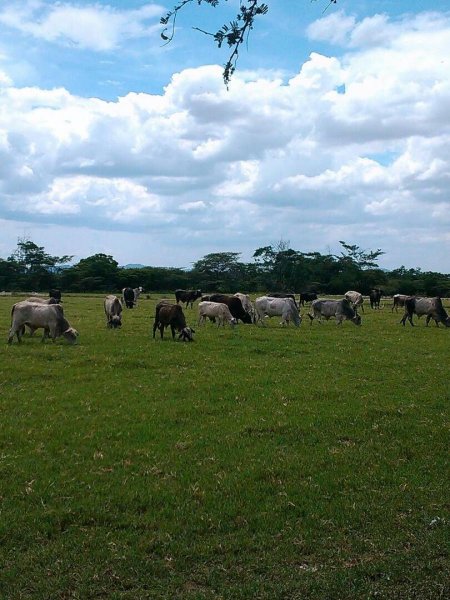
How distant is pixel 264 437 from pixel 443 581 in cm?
430

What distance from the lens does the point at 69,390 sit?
12367 millimetres

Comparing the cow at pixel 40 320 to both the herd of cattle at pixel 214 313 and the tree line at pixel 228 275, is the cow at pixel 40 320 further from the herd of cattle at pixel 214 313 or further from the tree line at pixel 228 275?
the tree line at pixel 228 275

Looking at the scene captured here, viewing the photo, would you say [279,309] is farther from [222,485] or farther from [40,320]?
[222,485]

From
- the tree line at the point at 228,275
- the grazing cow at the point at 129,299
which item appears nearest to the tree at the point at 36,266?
the tree line at the point at 228,275

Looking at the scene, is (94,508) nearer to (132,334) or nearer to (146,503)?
(146,503)

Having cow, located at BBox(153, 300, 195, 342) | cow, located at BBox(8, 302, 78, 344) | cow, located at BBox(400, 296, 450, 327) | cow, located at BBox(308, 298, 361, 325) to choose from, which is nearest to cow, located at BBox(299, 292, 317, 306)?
cow, located at BBox(308, 298, 361, 325)

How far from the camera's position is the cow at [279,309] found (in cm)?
3023

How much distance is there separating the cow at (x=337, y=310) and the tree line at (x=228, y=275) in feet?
178

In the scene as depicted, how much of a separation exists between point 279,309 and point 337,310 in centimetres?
376

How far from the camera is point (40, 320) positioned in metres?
20.3

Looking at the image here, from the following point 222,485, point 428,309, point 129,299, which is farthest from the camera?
point 129,299

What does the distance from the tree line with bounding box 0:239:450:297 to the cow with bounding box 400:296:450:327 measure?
171ft

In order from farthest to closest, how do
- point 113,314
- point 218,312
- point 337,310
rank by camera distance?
point 337,310 < point 218,312 < point 113,314

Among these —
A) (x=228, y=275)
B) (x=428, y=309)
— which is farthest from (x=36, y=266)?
(x=428, y=309)
